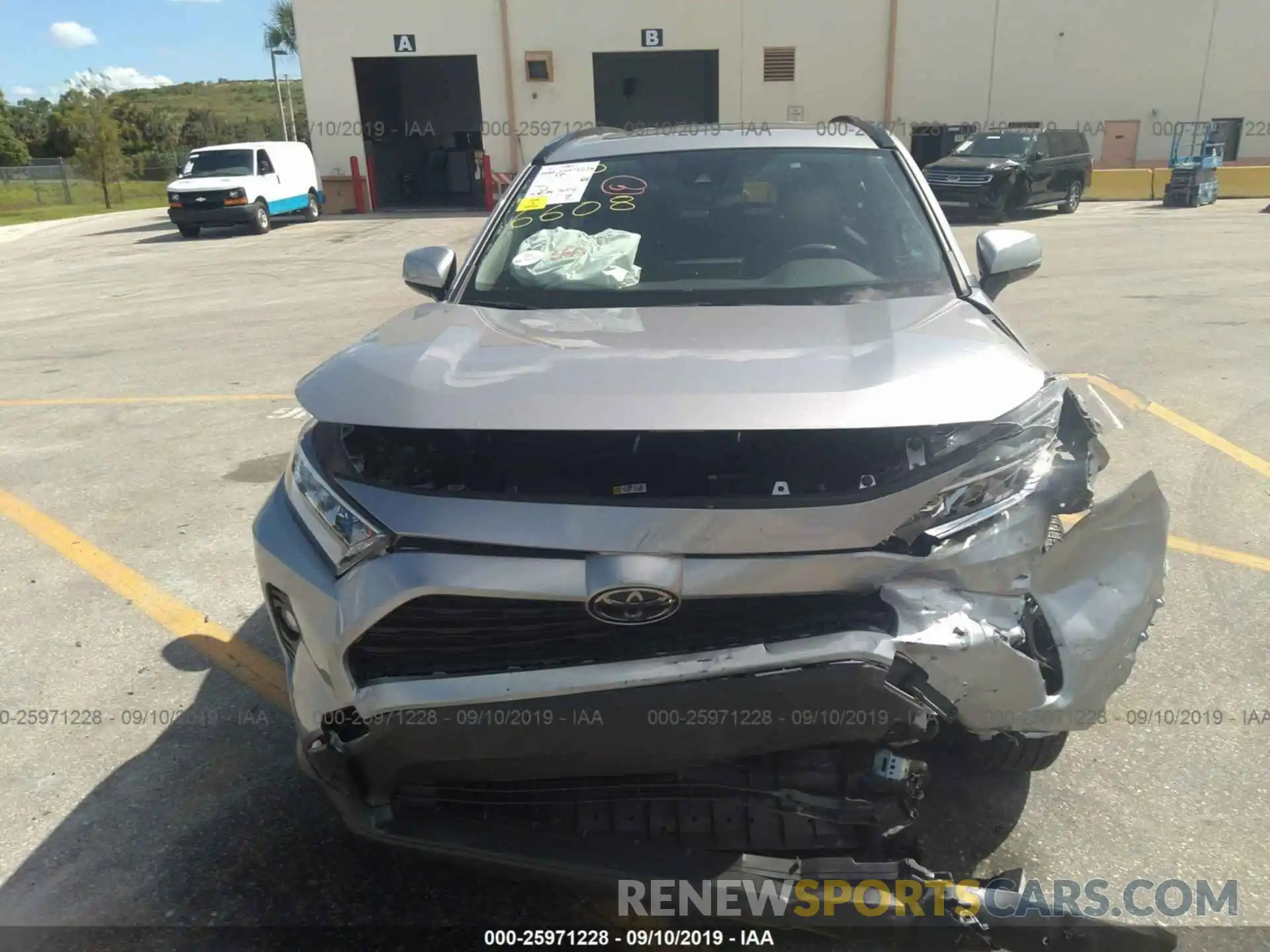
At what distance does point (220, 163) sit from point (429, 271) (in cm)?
2176

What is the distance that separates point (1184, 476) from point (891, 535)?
406cm

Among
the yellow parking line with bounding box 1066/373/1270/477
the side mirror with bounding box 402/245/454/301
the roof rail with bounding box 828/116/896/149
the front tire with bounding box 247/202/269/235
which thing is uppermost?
the roof rail with bounding box 828/116/896/149

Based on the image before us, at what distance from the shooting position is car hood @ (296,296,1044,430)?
6.58 feet

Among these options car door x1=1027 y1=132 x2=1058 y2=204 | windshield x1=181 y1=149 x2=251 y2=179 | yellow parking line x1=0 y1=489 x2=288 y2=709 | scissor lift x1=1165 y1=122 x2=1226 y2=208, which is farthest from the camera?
windshield x1=181 y1=149 x2=251 y2=179

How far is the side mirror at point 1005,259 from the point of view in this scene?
11.4 ft

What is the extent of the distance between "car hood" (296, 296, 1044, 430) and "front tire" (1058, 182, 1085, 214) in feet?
71.2

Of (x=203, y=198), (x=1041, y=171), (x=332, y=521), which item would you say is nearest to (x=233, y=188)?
(x=203, y=198)

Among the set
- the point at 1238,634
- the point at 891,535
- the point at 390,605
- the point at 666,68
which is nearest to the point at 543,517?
the point at 390,605

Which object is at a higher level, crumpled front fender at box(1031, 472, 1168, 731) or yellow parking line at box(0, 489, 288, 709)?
crumpled front fender at box(1031, 472, 1168, 731)

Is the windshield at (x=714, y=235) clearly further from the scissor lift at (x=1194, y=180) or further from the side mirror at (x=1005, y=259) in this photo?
the scissor lift at (x=1194, y=180)

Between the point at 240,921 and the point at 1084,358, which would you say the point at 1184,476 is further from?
the point at 240,921

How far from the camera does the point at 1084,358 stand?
25.8 ft

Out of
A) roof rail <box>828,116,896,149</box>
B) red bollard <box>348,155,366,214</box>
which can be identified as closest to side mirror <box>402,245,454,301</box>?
roof rail <box>828,116,896,149</box>

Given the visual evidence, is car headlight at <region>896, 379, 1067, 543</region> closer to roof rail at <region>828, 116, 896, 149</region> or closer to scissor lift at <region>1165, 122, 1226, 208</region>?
roof rail at <region>828, 116, 896, 149</region>
